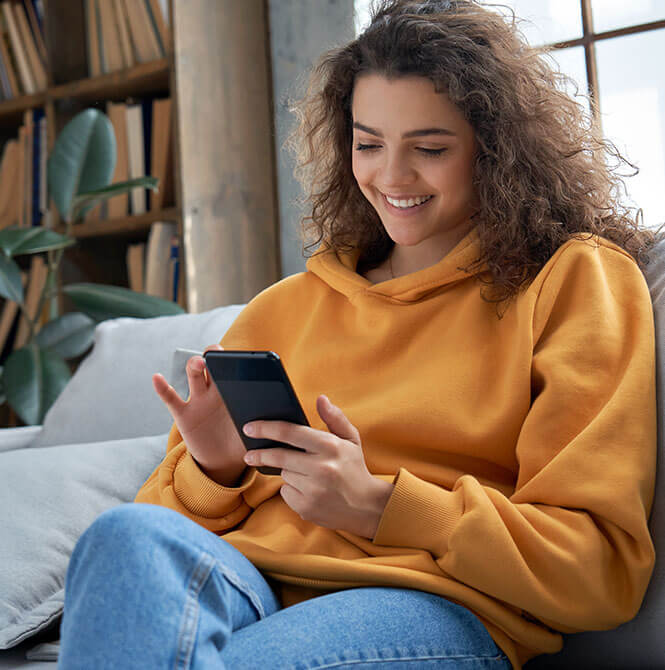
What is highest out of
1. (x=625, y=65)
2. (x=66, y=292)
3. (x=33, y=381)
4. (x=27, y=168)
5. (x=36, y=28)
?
(x=36, y=28)

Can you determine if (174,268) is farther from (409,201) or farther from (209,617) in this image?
(209,617)

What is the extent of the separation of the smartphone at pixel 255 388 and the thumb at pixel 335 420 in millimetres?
22

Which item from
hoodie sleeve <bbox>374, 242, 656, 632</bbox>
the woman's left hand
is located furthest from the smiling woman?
the woman's left hand

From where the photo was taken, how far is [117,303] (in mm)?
2219

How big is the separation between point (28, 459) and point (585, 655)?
81 cm

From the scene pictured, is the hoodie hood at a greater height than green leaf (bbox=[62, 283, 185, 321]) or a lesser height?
greater

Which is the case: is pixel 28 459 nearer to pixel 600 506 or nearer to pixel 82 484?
pixel 82 484

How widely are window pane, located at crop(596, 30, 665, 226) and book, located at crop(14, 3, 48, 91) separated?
5.63 feet

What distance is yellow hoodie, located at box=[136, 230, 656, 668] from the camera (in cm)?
84

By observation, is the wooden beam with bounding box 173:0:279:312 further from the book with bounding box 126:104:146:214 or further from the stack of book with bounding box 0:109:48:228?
the stack of book with bounding box 0:109:48:228

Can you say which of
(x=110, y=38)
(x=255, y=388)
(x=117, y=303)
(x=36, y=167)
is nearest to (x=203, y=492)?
(x=255, y=388)

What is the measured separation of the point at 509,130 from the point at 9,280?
5.31 feet

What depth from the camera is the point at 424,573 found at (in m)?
0.86

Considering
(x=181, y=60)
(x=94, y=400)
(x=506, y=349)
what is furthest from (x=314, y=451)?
(x=181, y=60)
